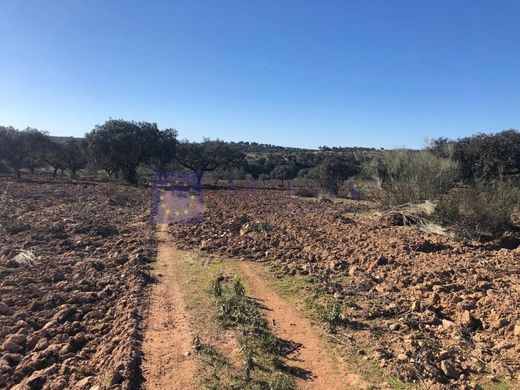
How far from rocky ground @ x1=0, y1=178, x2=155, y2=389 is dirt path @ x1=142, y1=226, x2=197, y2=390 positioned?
0.19m

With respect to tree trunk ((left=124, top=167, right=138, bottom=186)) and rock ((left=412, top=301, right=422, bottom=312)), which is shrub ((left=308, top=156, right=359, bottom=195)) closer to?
tree trunk ((left=124, top=167, right=138, bottom=186))

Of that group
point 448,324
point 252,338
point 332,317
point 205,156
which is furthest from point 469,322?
point 205,156

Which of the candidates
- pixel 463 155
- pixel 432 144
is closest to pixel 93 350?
pixel 463 155

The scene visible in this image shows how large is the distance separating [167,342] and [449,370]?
11.0ft

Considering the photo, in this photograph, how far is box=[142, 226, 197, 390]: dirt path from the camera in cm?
475

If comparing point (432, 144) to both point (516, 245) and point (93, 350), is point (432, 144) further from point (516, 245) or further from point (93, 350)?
point (93, 350)

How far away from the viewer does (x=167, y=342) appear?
5660 millimetres

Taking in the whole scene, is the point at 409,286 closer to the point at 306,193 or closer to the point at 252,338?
the point at 252,338

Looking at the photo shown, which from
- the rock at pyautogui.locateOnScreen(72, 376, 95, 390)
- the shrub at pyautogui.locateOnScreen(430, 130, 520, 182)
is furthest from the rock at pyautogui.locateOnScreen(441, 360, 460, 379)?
the shrub at pyautogui.locateOnScreen(430, 130, 520, 182)

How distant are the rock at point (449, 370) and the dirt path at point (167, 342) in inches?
106

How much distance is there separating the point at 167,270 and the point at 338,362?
16.1ft

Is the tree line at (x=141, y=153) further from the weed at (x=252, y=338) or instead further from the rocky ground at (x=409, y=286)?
the weed at (x=252, y=338)

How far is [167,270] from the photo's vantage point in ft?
30.0

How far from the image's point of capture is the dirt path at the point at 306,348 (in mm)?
4730
